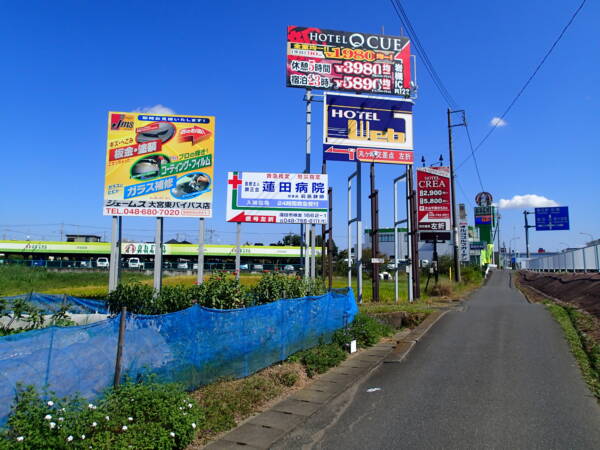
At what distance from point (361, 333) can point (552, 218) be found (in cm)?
4657

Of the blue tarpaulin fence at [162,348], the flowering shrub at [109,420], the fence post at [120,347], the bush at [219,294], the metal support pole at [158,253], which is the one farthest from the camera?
the metal support pole at [158,253]

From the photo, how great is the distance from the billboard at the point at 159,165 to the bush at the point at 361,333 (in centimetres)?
520

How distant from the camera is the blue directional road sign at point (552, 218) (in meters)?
49.8

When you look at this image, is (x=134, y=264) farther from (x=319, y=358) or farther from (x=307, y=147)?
(x=319, y=358)

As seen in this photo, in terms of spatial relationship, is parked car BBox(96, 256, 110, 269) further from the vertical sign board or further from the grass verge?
the grass verge

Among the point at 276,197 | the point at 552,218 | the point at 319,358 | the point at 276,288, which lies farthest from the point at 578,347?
the point at 552,218

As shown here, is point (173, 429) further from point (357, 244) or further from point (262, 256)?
point (262, 256)

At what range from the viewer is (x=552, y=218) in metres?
50.3

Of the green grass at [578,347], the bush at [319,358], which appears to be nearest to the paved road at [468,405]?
the green grass at [578,347]

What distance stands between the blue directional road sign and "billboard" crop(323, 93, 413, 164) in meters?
38.9

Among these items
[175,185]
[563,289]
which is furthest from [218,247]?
[175,185]

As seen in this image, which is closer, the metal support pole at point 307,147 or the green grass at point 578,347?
the green grass at point 578,347

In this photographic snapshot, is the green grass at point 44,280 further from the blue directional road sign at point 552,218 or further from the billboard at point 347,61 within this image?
the blue directional road sign at point 552,218

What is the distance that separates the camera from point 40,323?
7.16 m
